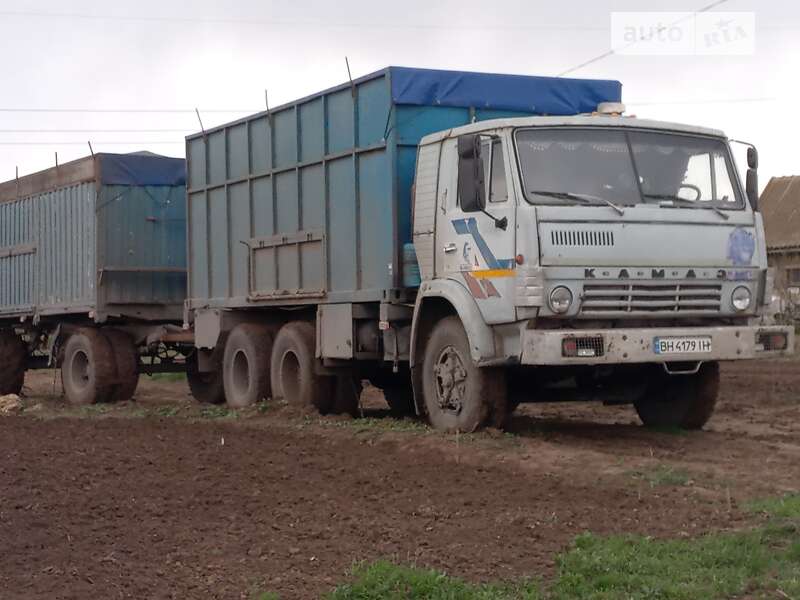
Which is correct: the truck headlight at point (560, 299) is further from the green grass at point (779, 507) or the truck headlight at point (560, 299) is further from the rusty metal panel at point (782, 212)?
the rusty metal panel at point (782, 212)

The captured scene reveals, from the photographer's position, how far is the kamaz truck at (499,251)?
10281 mm

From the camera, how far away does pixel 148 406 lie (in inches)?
677

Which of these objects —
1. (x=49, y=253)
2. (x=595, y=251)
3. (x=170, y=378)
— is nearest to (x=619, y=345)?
(x=595, y=251)

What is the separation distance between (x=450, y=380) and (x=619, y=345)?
1.73 m

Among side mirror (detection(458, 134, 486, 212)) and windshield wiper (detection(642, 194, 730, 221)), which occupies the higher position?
side mirror (detection(458, 134, 486, 212))

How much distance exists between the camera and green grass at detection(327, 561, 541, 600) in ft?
19.5

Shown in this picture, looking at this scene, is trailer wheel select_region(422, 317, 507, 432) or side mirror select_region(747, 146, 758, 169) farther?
side mirror select_region(747, 146, 758, 169)

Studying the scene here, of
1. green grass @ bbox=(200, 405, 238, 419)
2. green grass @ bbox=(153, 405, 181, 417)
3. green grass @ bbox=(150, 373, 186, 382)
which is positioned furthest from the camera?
green grass @ bbox=(150, 373, 186, 382)

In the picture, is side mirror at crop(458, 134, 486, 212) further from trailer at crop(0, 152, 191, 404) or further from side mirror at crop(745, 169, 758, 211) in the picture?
trailer at crop(0, 152, 191, 404)

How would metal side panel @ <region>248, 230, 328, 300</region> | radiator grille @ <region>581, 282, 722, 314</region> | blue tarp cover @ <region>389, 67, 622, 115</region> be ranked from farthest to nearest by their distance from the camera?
metal side panel @ <region>248, 230, 328, 300</region>
blue tarp cover @ <region>389, 67, 622, 115</region>
radiator grille @ <region>581, 282, 722, 314</region>

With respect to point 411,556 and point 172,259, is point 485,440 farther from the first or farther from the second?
point 172,259

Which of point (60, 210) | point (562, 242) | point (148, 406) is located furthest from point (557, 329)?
point (60, 210)

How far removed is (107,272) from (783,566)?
42.3 feet

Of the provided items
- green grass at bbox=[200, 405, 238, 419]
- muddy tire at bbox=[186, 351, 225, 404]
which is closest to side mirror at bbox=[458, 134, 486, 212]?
green grass at bbox=[200, 405, 238, 419]
